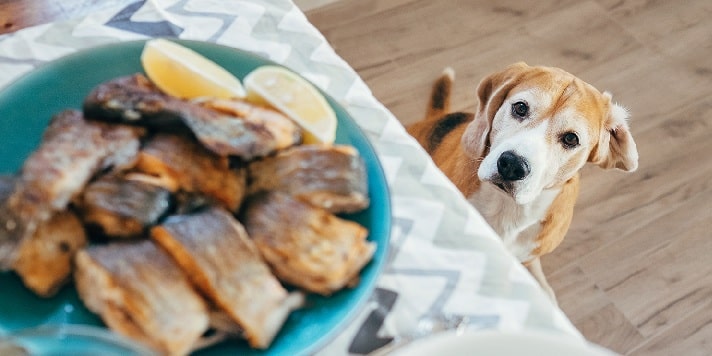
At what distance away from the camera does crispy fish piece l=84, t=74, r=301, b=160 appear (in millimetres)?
624

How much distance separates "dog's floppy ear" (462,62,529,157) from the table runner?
0.37m

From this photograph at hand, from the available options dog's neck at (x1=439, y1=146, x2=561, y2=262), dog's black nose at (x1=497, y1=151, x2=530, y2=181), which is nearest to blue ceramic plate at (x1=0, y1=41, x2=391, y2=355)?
dog's black nose at (x1=497, y1=151, x2=530, y2=181)

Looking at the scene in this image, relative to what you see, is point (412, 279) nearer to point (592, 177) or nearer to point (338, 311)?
point (338, 311)

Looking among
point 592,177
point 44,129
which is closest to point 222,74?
point 44,129

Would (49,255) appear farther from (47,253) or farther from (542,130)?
(542,130)

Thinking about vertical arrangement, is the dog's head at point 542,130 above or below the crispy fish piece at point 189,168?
below

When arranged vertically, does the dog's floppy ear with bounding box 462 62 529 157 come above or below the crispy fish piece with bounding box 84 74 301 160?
below

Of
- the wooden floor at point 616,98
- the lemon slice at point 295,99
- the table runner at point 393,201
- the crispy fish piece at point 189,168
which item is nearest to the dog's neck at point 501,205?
the wooden floor at point 616,98

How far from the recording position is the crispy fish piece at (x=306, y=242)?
1.95ft

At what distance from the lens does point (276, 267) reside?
60 centimetres

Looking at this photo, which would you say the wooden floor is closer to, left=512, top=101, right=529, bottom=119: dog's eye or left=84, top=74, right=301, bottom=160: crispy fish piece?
left=512, top=101, right=529, bottom=119: dog's eye

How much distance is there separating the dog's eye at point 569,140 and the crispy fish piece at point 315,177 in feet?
1.86

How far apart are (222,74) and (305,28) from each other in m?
0.22

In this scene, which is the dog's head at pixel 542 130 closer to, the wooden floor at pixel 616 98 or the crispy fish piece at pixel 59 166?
the wooden floor at pixel 616 98
